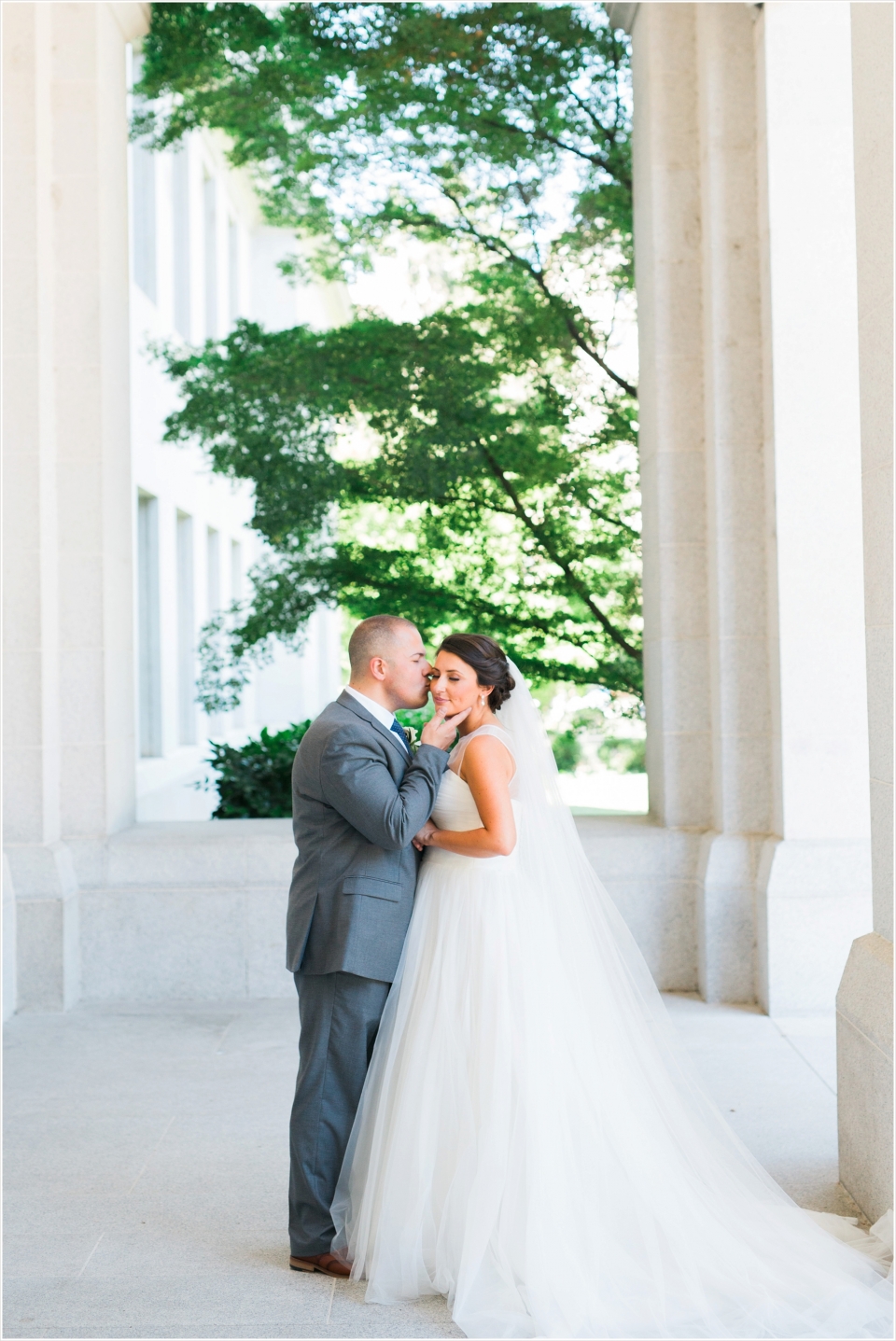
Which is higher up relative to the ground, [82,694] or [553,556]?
[553,556]

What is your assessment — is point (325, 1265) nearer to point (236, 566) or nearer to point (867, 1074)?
point (867, 1074)

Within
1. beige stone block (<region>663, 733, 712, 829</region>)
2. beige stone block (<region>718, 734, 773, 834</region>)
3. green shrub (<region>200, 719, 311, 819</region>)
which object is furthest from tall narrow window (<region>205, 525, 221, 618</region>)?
beige stone block (<region>718, 734, 773, 834</region>)

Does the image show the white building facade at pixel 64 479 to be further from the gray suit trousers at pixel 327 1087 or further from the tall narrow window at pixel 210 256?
the tall narrow window at pixel 210 256

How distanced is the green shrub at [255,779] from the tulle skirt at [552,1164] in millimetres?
4086

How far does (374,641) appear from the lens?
363 cm

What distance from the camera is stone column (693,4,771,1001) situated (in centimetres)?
654

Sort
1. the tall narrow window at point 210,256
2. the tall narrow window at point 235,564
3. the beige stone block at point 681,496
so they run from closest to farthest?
1. the beige stone block at point 681,496
2. the tall narrow window at point 210,256
3. the tall narrow window at point 235,564

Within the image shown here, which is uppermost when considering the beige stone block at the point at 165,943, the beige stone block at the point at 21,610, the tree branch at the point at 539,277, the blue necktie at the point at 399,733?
the tree branch at the point at 539,277

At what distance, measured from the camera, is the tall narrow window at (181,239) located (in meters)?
11.6

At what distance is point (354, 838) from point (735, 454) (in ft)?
12.9

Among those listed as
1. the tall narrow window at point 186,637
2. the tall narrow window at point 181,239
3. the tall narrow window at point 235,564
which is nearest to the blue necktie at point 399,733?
the tall narrow window at point 186,637

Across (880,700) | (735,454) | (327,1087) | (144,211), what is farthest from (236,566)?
(880,700)

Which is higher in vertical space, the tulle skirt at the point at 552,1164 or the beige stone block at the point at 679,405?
the beige stone block at the point at 679,405

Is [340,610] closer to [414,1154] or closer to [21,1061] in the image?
[21,1061]
